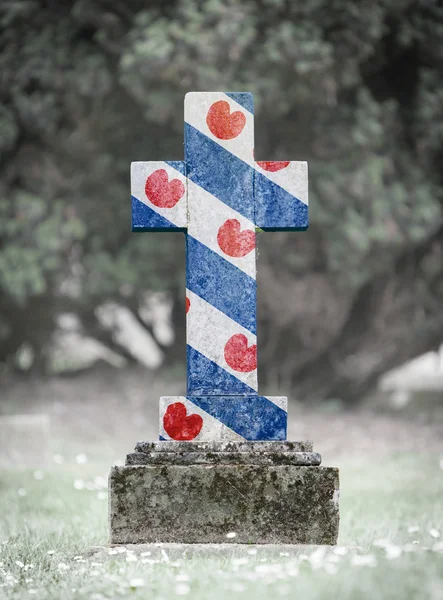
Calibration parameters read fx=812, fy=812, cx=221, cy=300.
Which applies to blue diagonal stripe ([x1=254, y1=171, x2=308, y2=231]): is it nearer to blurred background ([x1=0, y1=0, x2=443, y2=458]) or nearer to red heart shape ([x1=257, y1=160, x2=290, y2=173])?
red heart shape ([x1=257, y1=160, x2=290, y2=173])

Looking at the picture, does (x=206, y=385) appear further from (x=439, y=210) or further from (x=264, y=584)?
(x=439, y=210)

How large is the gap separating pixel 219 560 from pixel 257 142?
690cm

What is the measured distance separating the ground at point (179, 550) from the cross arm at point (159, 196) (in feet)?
5.13

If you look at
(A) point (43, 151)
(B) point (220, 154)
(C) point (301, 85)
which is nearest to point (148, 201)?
(B) point (220, 154)

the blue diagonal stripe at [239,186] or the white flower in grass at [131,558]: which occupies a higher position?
the blue diagonal stripe at [239,186]

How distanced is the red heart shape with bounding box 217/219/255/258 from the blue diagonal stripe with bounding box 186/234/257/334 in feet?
0.20

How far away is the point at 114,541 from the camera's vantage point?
12.0 feet

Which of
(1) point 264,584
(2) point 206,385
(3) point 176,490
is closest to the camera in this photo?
(1) point 264,584

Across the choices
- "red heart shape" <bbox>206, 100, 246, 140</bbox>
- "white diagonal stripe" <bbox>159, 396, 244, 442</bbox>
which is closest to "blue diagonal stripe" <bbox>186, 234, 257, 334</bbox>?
"white diagonal stripe" <bbox>159, 396, 244, 442</bbox>

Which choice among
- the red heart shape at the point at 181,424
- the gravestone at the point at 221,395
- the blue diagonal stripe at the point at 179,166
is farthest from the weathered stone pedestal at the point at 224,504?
the blue diagonal stripe at the point at 179,166

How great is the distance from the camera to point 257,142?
9.59 metres

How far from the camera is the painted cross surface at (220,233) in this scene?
12.7 feet

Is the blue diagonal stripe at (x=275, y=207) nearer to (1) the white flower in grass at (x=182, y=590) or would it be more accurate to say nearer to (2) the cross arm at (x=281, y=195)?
(2) the cross arm at (x=281, y=195)

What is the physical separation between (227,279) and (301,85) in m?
5.50
